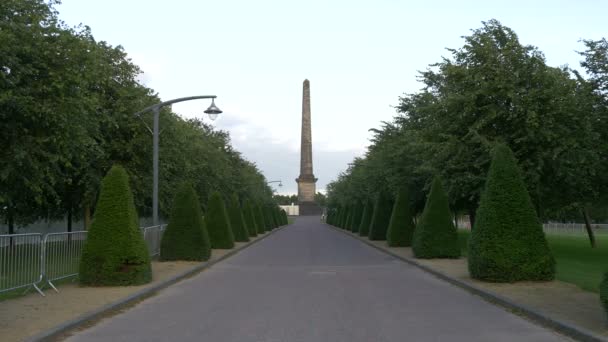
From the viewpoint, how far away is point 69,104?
17391 millimetres

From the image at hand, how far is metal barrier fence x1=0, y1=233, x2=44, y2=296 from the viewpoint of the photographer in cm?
1234

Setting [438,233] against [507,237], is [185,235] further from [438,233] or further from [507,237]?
[507,237]

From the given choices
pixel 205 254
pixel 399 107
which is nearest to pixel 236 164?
pixel 399 107

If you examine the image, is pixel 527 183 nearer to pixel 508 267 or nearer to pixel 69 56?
pixel 508 267

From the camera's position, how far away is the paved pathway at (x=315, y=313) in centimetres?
928

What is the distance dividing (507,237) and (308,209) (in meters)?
122

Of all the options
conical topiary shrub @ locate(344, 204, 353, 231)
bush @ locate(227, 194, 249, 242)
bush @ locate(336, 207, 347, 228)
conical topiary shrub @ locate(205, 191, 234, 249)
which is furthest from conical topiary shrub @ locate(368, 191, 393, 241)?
bush @ locate(336, 207, 347, 228)

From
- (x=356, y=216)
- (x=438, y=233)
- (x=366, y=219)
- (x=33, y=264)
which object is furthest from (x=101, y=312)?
(x=356, y=216)

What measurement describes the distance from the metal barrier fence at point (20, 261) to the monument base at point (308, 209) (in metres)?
120

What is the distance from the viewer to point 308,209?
137125 mm

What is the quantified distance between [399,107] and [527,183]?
14.7 meters

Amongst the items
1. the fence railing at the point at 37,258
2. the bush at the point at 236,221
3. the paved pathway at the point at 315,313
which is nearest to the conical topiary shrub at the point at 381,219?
the bush at the point at 236,221

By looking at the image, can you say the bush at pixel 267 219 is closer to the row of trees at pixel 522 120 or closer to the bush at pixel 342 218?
the bush at pixel 342 218

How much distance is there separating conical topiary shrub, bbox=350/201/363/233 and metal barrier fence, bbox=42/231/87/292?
39789 mm
